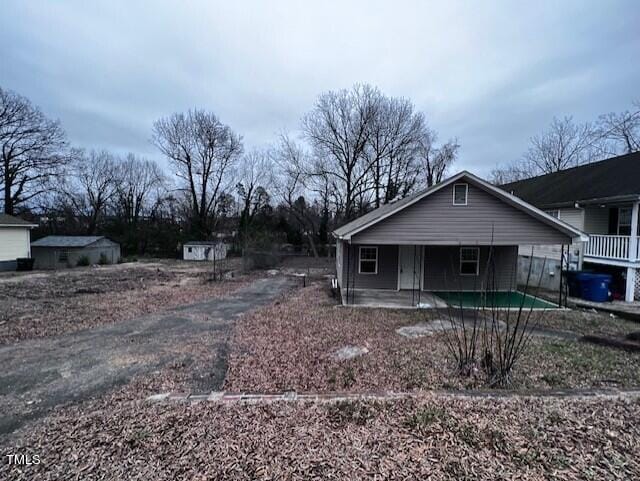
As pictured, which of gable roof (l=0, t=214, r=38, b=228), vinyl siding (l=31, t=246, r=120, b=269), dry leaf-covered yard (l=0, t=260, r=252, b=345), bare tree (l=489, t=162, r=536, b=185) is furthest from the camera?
bare tree (l=489, t=162, r=536, b=185)

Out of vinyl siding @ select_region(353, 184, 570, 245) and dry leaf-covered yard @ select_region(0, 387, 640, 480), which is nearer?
dry leaf-covered yard @ select_region(0, 387, 640, 480)

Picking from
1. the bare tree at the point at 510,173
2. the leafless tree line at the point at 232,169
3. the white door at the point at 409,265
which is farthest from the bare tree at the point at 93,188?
the bare tree at the point at 510,173

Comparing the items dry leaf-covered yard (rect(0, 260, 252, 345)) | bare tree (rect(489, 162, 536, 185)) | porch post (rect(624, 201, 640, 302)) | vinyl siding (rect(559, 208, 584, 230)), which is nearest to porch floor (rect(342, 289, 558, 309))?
porch post (rect(624, 201, 640, 302))

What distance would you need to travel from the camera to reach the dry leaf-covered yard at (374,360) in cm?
442

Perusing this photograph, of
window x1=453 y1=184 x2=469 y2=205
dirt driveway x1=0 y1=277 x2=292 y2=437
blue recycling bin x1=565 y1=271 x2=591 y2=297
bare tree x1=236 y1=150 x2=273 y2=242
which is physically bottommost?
dirt driveway x1=0 y1=277 x2=292 y2=437

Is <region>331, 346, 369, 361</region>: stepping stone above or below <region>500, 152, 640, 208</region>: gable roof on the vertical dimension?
below

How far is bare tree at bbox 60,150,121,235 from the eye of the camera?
3366 cm

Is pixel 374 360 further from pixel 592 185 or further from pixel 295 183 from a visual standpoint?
pixel 295 183

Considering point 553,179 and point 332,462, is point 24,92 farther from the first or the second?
point 553,179

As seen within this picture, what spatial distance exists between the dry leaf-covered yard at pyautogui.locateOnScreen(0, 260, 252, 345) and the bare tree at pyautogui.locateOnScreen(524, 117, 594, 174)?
106 feet

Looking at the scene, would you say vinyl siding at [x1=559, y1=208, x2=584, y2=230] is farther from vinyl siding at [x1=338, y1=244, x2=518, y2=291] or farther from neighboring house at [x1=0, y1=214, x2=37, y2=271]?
neighboring house at [x1=0, y1=214, x2=37, y2=271]

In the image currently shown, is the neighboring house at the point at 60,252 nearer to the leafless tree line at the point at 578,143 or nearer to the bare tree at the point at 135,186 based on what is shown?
the bare tree at the point at 135,186

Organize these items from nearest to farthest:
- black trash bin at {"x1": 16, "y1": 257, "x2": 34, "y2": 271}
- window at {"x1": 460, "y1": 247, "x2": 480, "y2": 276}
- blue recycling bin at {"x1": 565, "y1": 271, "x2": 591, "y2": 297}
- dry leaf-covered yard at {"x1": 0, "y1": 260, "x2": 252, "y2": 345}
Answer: dry leaf-covered yard at {"x1": 0, "y1": 260, "x2": 252, "y2": 345}
blue recycling bin at {"x1": 565, "y1": 271, "x2": 591, "y2": 297}
window at {"x1": 460, "y1": 247, "x2": 480, "y2": 276}
black trash bin at {"x1": 16, "y1": 257, "x2": 34, "y2": 271}

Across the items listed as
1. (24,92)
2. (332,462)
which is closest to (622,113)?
(332,462)
